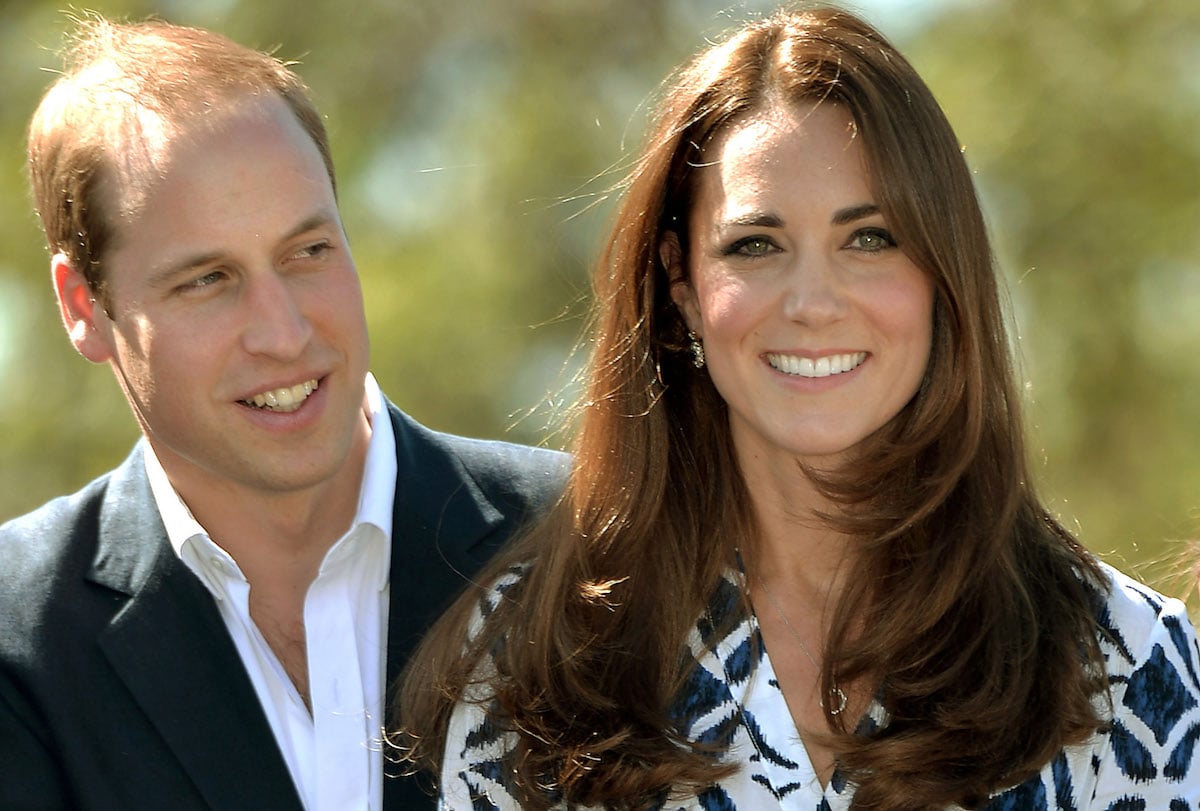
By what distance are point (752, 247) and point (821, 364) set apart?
0.62ft

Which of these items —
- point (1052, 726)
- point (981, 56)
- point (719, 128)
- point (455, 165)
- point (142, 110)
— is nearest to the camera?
point (1052, 726)

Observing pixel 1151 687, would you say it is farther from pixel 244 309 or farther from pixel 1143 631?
pixel 244 309

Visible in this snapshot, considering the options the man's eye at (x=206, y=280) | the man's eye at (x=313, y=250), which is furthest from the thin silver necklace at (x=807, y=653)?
the man's eye at (x=206, y=280)

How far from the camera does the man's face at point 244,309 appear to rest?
104 inches

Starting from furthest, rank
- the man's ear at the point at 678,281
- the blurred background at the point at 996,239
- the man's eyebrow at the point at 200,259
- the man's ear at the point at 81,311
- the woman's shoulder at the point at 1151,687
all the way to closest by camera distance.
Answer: the blurred background at the point at 996,239, the man's ear at the point at 81,311, the man's eyebrow at the point at 200,259, the man's ear at the point at 678,281, the woman's shoulder at the point at 1151,687

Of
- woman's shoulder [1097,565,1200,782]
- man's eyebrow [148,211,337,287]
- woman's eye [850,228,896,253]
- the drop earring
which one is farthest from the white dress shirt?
woman's shoulder [1097,565,1200,782]

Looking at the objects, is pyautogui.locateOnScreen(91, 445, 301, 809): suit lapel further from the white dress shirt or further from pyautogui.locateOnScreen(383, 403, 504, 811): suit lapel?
pyautogui.locateOnScreen(383, 403, 504, 811): suit lapel

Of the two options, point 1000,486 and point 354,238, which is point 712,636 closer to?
point 1000,486

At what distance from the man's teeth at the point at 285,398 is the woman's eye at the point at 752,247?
770 millimetres

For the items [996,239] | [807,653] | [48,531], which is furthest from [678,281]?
[996,239]

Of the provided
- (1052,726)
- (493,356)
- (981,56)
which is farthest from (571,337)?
(1052,726)

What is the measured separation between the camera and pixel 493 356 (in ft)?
21.5

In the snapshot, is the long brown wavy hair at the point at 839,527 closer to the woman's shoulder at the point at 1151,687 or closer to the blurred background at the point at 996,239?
the woman's shoulder at the point at 1151,687

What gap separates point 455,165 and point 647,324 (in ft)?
14.9
